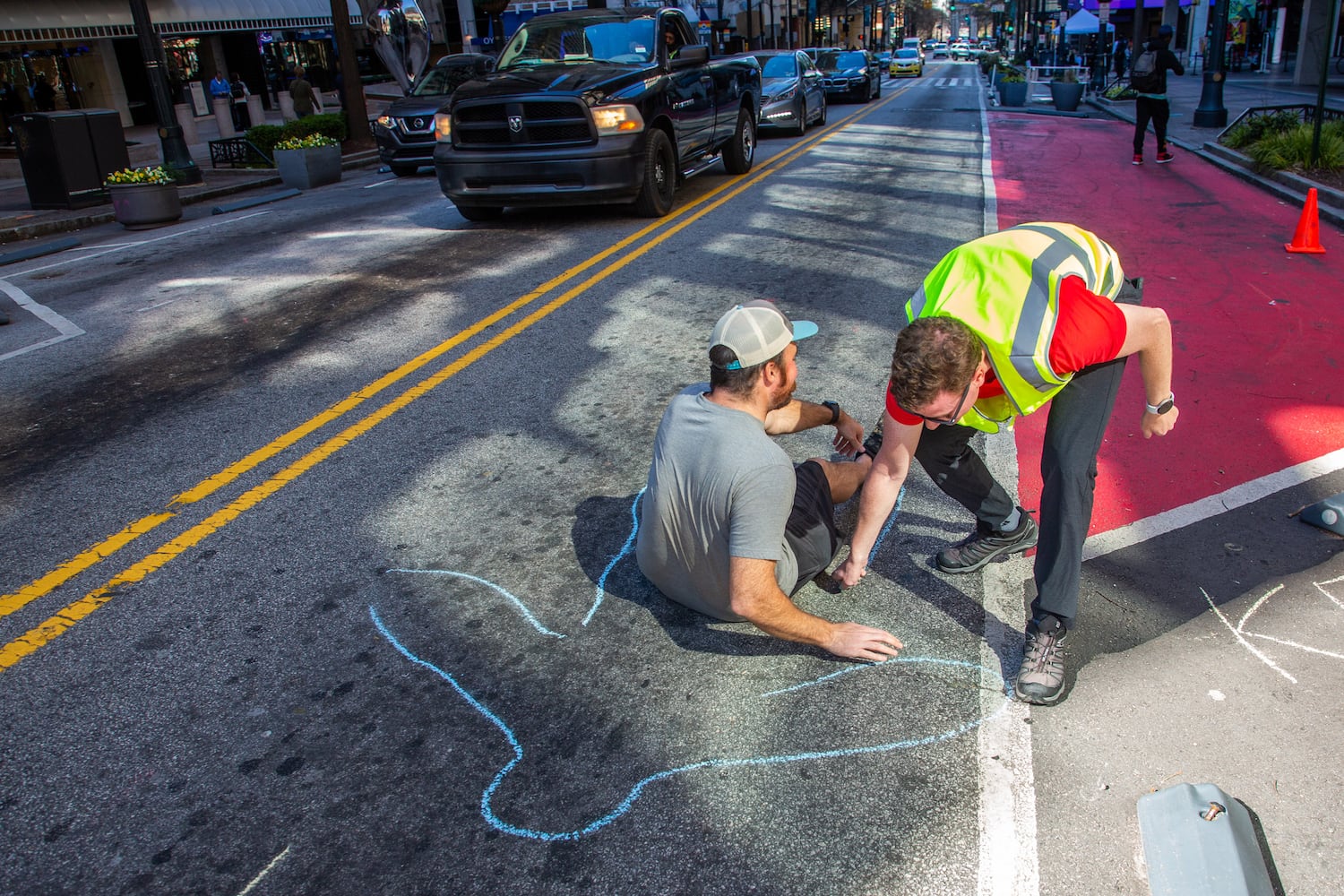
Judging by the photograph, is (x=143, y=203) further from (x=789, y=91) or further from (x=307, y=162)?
(x=789, y=91)

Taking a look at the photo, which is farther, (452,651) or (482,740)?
(452,651)

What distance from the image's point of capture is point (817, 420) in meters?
3.73

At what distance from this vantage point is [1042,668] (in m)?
2.95

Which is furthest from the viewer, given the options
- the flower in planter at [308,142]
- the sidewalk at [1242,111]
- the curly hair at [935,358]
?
the flower in planter at [308,142]

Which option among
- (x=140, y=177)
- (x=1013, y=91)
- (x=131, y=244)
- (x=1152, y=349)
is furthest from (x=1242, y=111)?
(x=1152, y=349)

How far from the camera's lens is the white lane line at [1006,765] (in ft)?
7.66

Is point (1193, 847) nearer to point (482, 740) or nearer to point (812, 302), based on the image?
point (482, 740)

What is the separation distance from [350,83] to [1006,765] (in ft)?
67.2

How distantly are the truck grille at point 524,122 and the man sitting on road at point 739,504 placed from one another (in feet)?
22.4

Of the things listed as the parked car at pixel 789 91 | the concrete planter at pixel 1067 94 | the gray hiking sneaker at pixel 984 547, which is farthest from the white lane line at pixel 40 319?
the concrete planter at pixel 1067 94

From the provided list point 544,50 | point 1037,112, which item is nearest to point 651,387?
point 544,50

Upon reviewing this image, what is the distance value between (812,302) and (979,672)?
4.40 meters

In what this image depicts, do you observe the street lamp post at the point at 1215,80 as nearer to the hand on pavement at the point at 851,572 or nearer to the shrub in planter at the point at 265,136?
the shrub in planter at the point at 265,136

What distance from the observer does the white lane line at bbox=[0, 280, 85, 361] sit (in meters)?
7.04
